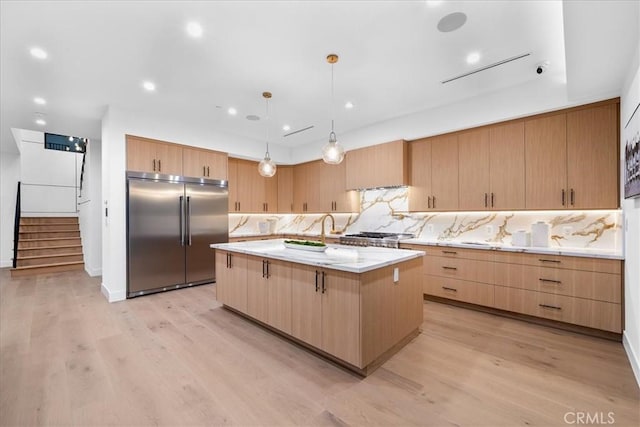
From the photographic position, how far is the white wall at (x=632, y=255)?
7.14ft

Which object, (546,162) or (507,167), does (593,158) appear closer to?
(546,162)

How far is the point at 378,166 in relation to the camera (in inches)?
191

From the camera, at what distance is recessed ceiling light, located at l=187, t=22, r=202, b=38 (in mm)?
2373

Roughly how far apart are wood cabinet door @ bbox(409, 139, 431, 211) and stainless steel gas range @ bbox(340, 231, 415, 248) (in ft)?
1.74

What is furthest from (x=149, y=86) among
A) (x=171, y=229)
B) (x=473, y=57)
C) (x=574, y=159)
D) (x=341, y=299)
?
(x=574, y=159)

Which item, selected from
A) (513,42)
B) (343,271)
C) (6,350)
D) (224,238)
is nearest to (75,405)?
(6,350)

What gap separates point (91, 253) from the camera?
5.88m

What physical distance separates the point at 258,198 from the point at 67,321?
3.74 metres

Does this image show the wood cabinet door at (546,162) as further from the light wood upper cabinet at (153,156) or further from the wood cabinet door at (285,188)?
the light wood upper cabinet at (153,156)

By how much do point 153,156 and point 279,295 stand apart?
10.9 ft

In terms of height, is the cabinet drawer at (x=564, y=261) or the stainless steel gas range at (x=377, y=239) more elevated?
the stainless steel gas range at (x=377, y=239)

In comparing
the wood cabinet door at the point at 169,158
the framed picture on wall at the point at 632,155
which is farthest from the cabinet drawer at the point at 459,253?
the wood cabinet door at the point at 169,158

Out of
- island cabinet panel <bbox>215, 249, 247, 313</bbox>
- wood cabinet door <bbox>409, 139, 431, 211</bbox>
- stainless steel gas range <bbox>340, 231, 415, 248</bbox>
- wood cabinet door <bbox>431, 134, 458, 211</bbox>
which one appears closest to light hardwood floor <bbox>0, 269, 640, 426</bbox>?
island cabinet panel <bbox>215, 249, 247, 313</bbox>

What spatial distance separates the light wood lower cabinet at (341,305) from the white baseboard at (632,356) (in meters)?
1.57
